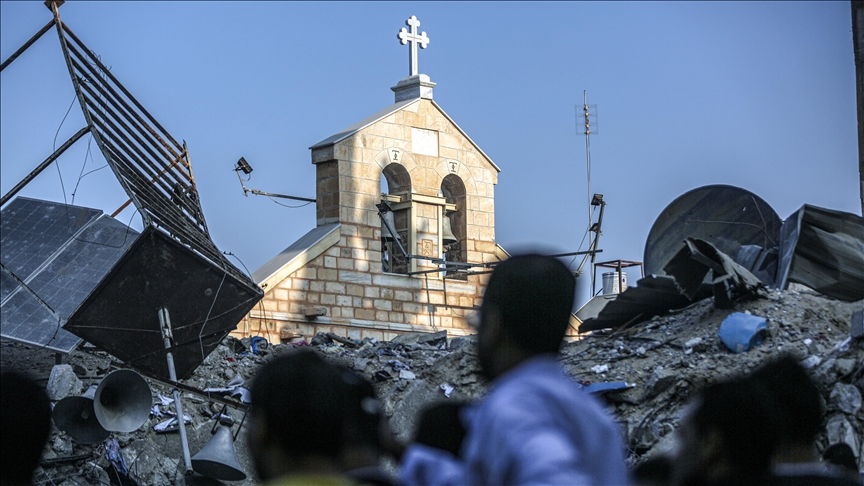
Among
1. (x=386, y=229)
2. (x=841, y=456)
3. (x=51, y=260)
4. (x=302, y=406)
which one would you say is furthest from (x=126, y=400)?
(x=386, y=229)

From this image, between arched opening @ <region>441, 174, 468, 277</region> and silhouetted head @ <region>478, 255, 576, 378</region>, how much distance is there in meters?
16.7

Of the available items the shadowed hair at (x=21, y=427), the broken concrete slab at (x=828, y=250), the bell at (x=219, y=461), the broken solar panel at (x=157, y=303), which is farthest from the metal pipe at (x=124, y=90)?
the shadowed hair at (x=21, y=427)

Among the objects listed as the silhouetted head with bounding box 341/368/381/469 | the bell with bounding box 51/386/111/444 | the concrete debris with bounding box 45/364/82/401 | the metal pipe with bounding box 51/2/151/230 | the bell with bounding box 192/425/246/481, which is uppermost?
the metal pipe with bounding box 51/2/151/230

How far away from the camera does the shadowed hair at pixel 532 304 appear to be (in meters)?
2.43

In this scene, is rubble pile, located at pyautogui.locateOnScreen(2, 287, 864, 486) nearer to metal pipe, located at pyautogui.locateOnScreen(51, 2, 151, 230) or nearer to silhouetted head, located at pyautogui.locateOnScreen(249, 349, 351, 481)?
metal pipe, located at pyautogui.locateOnScreen(51, 2, 151, 230)

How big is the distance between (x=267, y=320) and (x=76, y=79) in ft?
17.7

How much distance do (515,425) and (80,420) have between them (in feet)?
30.1

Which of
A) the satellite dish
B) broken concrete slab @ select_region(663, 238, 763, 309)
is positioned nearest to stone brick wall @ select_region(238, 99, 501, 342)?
the satellite dish

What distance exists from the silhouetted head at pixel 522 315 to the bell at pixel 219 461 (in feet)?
27.5

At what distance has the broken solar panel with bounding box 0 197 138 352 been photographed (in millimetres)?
11625

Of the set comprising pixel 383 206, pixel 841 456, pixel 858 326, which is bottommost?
pixel 841 456

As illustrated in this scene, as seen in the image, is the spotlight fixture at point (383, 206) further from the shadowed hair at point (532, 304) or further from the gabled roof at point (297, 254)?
the shadowed hair at point (532, 304)

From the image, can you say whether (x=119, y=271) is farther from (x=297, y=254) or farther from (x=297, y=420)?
(x=297, y=420)

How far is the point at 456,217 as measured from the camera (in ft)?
64.3
